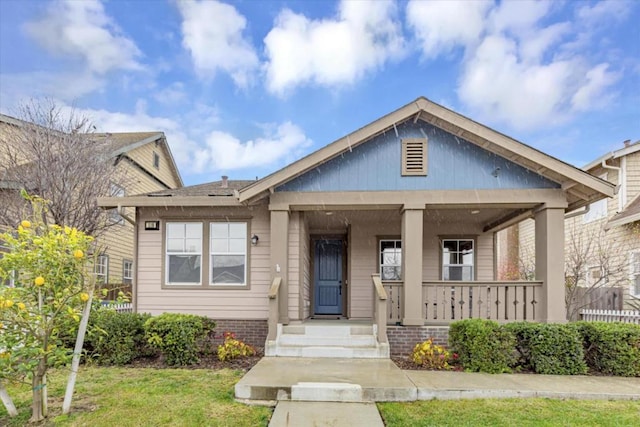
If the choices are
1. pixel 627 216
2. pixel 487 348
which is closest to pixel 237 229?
pixel 487 348

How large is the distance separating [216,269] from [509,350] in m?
5.84

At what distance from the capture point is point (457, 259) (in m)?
11.4

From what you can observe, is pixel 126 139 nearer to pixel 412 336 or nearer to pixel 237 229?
pixel 237 229

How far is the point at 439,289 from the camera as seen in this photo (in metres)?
8.62

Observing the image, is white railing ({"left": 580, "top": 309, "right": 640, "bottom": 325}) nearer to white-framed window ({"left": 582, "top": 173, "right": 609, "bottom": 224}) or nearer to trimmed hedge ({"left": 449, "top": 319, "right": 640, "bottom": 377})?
white-framed window ({"left": 582, "top": 173, "right": 609, "bottom": 224})

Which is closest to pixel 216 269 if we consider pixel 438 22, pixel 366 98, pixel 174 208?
pixel 174 208

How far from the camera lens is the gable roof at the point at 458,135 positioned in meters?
8.16

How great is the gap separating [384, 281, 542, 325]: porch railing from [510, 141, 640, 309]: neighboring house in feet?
16.6

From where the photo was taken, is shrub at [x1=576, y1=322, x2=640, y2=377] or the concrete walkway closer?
the concrete walkway

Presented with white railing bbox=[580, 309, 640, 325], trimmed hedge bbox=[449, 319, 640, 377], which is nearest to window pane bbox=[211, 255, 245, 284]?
trimmed hedge bbox=[449, 319, 640, 377]

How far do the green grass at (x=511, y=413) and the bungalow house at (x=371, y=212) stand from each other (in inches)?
101

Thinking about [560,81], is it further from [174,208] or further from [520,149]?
[174,208]

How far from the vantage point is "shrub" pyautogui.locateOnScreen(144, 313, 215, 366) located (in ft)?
23.9

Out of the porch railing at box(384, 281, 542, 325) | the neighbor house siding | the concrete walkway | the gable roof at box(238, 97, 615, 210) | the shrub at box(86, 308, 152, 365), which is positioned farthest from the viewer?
the neighbor house siding
